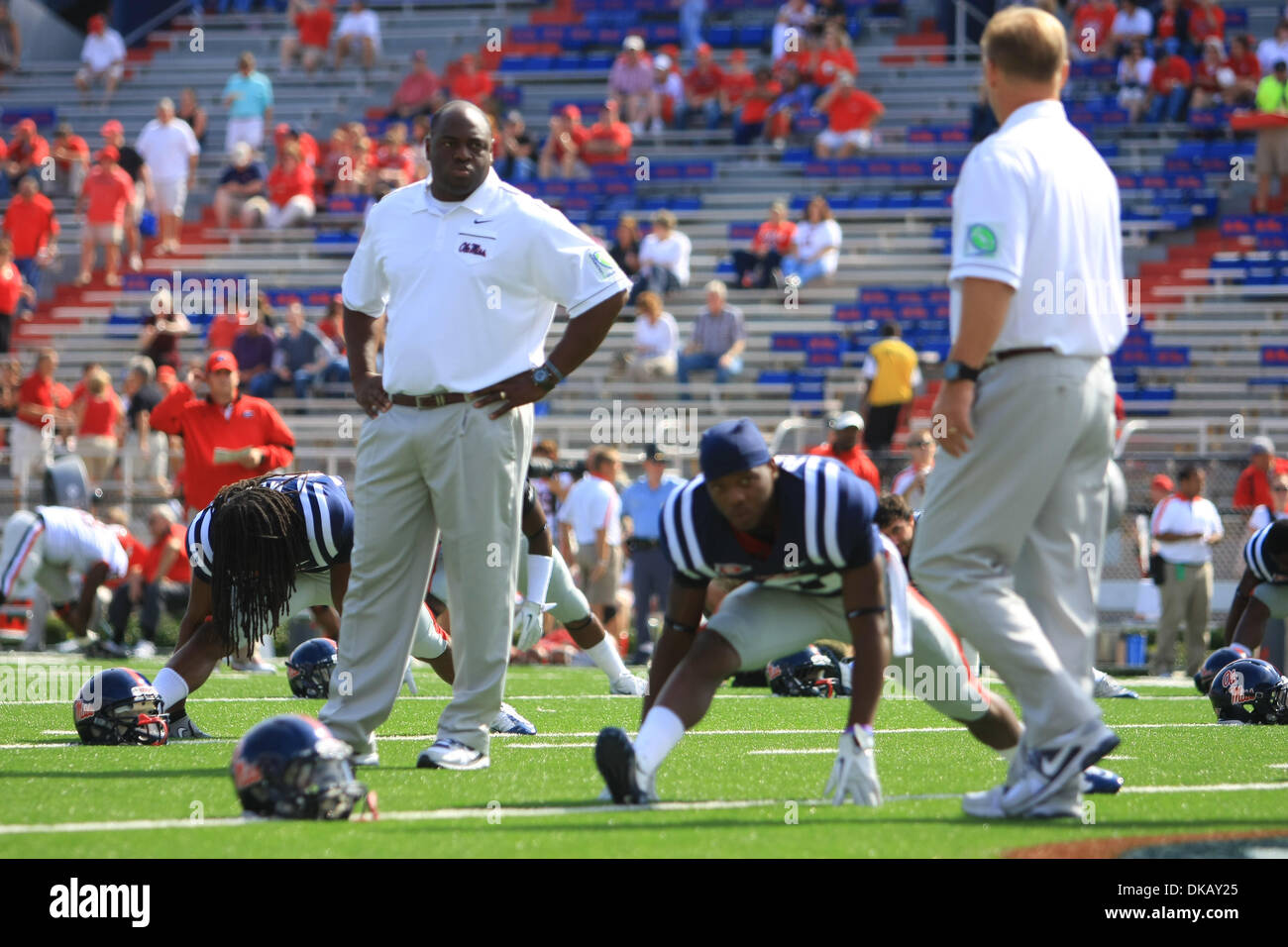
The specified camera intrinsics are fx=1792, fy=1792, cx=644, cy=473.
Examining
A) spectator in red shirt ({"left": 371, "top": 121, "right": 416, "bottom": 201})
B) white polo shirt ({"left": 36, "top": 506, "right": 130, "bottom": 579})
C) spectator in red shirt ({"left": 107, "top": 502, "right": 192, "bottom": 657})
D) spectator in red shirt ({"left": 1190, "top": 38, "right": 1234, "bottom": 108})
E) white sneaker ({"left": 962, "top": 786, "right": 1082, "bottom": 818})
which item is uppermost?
spectator in red shirt ({"left": 1190, "top": 38, "right": 1234, "bottom": 108})

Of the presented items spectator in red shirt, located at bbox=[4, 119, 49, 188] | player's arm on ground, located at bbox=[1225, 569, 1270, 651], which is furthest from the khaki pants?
spectator in red shirt, located at bbox=[4, 119, 49, 188]

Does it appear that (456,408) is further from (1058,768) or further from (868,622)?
(1058,768)

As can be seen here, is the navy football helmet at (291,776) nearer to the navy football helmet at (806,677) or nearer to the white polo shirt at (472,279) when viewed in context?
the white polo shirt at (472,279)

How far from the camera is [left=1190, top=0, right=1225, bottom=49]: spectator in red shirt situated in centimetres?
2258

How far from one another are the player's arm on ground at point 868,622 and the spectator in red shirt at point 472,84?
19.4 meters

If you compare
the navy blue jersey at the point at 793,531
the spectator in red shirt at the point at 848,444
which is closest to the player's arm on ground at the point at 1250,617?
the spectator in red shirt at the point at 848,444

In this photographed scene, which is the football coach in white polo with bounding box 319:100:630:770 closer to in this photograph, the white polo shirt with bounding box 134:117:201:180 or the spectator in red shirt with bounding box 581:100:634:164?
the spectator in red shirt with bounding box 581:100:634:164

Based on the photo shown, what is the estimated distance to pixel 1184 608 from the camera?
557 inches

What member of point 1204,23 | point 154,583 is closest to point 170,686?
point 154,583

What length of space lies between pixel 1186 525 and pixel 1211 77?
32.0 feet

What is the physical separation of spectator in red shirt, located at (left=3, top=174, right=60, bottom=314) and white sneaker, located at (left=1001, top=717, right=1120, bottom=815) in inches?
778

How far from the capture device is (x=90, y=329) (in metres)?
22.1

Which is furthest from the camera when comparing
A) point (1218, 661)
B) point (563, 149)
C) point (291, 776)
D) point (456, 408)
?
point (563, 149)
